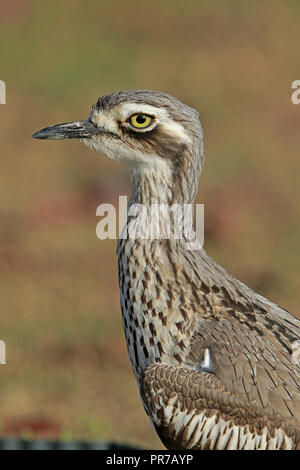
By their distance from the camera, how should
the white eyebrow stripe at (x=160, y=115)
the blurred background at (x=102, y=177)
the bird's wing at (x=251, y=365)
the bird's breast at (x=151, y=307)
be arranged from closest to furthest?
the bird's wing at (x=251, y=365) → the bird's breast at (x=151, y=307) → the white eyebrow stripe at (x=160, y=115) → the blurred background at (x=102, y=177)

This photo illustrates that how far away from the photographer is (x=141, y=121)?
5438 mm

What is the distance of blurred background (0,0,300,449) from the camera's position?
9945mm

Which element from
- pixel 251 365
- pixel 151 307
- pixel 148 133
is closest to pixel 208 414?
pixel 251 365

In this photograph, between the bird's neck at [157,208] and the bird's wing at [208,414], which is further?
the bird's neck at [157,208]

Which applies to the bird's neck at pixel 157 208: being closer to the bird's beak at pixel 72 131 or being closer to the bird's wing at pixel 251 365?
the bird's beak at pixel 72 131

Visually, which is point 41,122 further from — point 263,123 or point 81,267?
point 81,267

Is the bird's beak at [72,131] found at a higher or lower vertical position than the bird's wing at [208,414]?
higher

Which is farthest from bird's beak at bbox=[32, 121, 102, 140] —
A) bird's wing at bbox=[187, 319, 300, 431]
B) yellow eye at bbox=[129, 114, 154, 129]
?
bird's wing at bbox=[187, 319, 300, 431]

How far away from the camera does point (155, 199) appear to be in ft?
18.1

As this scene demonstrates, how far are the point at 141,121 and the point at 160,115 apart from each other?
0.40 ft

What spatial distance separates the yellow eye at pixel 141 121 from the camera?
542cm

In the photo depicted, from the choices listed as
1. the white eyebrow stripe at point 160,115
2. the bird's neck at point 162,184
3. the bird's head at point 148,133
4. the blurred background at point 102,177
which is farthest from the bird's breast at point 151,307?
the blurred background at point 102,177

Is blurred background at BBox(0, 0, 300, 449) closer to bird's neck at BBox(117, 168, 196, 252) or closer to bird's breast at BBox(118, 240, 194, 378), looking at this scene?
bird's breast at BBox(118, 240, 194, 378)

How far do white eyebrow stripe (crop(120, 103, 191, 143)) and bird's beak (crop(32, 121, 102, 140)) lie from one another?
24 centimetres
